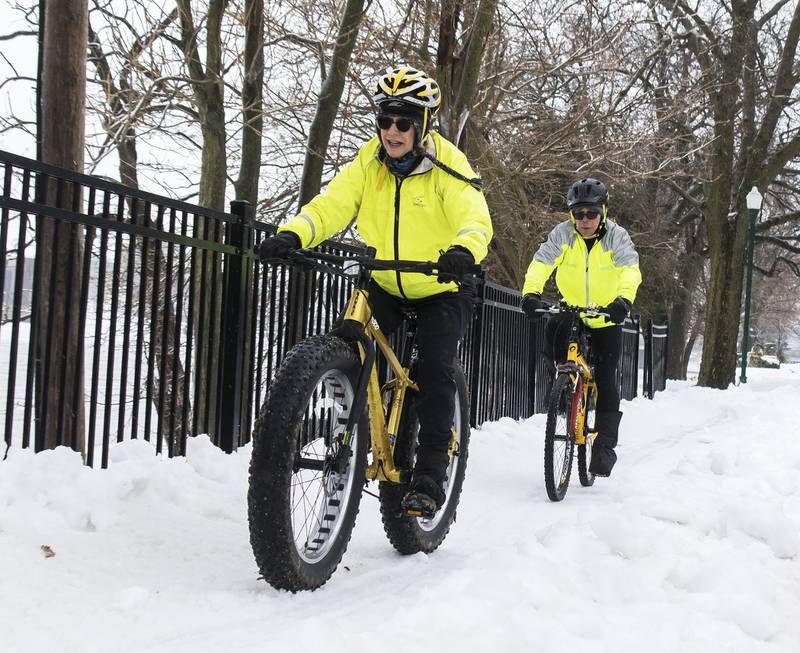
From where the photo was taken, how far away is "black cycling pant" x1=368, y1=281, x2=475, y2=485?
11.6 ft

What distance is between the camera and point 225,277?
16.9 ft

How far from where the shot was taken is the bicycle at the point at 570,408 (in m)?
5.30

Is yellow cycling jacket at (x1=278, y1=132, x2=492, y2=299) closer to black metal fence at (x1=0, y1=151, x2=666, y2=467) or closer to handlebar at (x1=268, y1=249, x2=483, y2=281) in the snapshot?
handlebar at (x1=268, y1=249, x2=483, y2=281)

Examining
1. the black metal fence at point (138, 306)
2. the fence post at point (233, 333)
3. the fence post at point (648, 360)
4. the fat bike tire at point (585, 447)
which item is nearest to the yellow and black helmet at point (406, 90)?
the black metal fence at point (138, 306)

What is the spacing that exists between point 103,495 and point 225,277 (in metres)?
1.84

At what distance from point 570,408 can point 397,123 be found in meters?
2.88

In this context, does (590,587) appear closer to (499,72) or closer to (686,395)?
(499,72)

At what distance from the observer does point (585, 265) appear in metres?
5.96

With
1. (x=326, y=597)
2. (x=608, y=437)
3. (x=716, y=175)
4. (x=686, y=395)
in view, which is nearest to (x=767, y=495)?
(x=608, y=437)

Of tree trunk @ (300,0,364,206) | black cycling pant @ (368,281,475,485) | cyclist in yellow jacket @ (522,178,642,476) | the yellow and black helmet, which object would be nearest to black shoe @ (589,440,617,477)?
cyclist in yellow jacket @ (522,178,642,476)

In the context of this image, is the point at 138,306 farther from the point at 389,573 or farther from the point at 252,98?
the point at 252,98

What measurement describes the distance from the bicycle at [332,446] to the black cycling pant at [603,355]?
2.14 metres

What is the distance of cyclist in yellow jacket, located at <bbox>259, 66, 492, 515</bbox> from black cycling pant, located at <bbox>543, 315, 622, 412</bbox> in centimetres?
231

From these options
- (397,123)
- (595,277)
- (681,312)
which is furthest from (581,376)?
(681,312)
